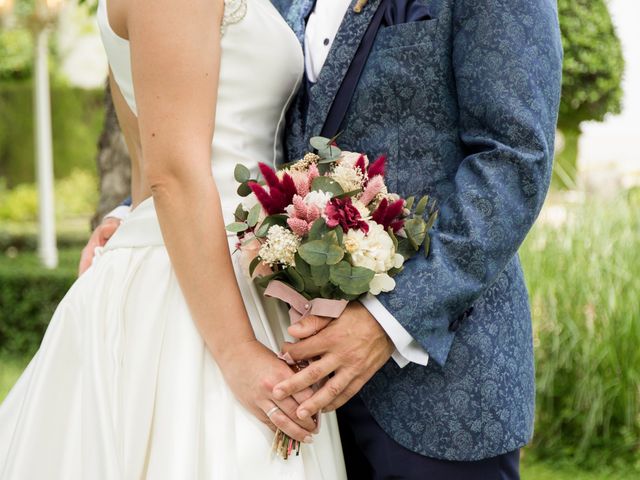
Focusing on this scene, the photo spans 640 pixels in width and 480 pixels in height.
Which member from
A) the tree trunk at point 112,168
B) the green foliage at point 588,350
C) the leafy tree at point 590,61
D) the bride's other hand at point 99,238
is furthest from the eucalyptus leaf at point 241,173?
Result: the leafy tree at point 590,61

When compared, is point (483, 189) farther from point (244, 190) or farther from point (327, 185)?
point (244, 190)

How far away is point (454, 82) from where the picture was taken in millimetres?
1924

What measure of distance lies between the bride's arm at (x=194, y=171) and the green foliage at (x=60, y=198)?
15748mm

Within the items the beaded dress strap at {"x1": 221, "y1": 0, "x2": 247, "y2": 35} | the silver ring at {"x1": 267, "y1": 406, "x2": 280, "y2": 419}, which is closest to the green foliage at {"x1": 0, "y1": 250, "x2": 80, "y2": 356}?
the beaded dress strap at {"x1": 221, "y1": 0, "x2": 247, "y2": 35}

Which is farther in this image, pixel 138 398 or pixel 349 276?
pixel 138 398

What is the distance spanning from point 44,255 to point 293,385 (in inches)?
378

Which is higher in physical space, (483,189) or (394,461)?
(483,189)

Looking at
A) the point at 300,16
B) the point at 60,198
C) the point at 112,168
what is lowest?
the point at 60,198

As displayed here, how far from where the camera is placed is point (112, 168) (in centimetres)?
436

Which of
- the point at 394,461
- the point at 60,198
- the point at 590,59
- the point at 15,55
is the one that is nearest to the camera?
the point at 394,461

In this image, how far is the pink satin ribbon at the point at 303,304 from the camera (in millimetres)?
1780

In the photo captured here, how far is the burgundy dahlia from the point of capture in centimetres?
171

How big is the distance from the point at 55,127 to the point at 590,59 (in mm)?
13213

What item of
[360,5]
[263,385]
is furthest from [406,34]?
[263,385]
